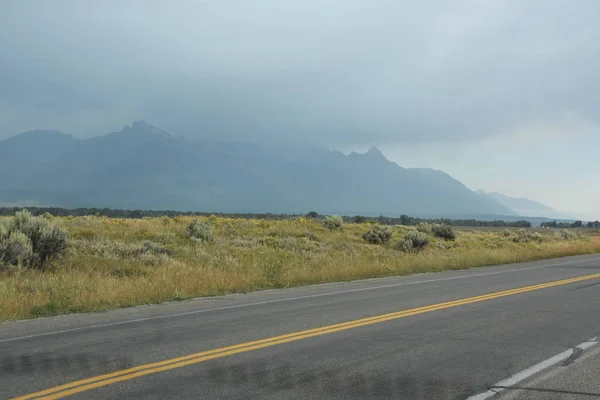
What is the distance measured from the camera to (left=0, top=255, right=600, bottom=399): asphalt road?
6.06 m

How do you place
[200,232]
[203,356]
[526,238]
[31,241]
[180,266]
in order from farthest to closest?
[526,238] → [200,232] → [180,266] → [31,241] → [203,356]

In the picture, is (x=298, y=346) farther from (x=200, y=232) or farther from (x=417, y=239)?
(x=417, y=239)

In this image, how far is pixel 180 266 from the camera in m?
19.2

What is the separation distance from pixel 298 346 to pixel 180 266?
1195 cm

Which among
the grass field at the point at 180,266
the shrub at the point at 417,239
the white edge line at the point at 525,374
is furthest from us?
the shrub at the point at 417,239

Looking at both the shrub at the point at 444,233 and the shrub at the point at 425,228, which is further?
the shrub at the point at 444,233

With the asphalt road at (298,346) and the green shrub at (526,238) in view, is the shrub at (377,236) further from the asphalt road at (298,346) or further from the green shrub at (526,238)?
the asphalt road at (298,346)

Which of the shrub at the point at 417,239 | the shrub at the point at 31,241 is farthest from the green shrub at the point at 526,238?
the shrub at the point at 31,241

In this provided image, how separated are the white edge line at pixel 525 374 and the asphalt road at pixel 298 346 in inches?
4.9

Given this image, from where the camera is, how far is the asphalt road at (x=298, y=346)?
6.06 m

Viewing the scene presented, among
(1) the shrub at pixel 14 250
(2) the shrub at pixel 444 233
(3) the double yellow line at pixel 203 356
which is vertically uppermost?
(2) the shrub at pixel 444 233

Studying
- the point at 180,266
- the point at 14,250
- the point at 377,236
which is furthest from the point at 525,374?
the point at 377,236

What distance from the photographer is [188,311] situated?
11531 millimetres

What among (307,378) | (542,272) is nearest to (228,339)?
(307,378)
